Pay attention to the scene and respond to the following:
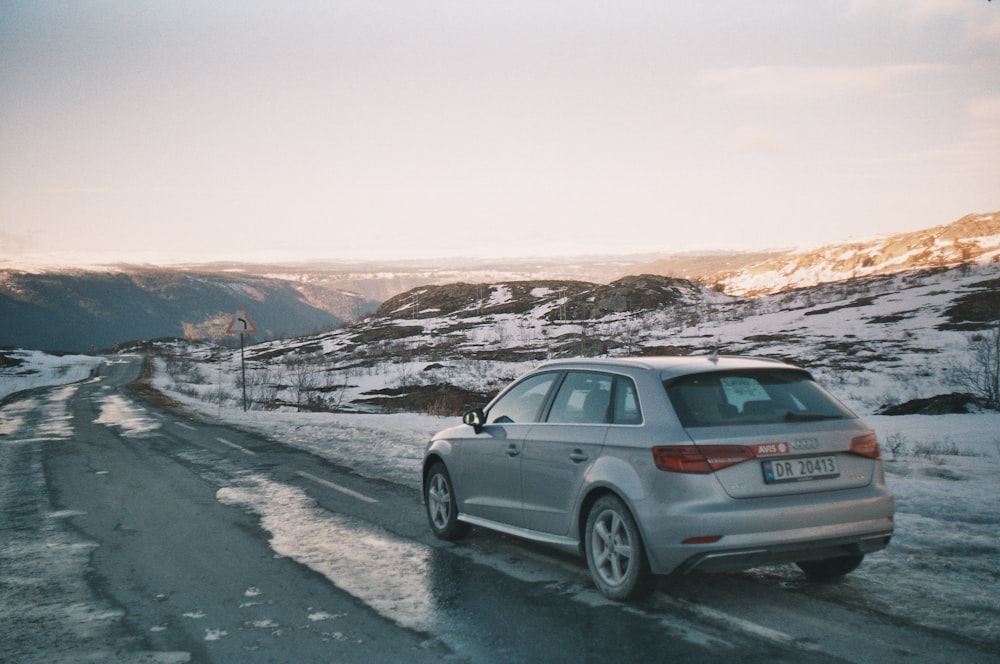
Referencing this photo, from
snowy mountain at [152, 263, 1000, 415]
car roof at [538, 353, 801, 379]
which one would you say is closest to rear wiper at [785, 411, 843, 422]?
car roof at [538, 353, 801, 379]

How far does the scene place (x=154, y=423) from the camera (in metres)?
21.8

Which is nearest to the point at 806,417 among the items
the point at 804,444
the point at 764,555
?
the point at 804,444

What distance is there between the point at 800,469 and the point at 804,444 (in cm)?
16

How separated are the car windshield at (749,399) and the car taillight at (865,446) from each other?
184mm

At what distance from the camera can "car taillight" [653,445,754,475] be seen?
486cm

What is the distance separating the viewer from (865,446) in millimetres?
5230

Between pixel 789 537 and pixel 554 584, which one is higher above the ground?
pixel 789 537

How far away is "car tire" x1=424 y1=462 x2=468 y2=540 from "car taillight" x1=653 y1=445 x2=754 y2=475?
295 centimetres

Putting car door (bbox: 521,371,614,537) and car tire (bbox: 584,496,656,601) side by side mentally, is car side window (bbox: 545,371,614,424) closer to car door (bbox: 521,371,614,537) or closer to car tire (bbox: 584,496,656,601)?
car door (bbox: 521,371,614,537)

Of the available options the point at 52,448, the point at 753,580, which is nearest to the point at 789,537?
the point at 753,580

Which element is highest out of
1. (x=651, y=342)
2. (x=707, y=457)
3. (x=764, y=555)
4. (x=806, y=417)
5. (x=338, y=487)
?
(x=806, y=417)

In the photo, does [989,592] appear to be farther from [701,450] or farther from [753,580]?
[701,450]

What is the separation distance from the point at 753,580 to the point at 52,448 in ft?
50.5

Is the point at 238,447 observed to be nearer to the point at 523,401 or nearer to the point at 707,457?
the point at 523,401
